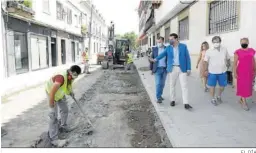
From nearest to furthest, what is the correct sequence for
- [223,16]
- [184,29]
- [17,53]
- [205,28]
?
1. [223,16]
2. [205,28]
3. [17,53]
4. [184,29]

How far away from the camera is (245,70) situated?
5.67 metres

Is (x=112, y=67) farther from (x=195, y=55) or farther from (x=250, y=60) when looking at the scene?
(x=250, y=60)

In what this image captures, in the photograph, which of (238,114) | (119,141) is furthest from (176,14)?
(119,141)

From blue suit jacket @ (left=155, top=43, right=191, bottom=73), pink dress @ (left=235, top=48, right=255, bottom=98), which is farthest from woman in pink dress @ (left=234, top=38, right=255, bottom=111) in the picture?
blue suit jacket @ (left=155, top=43, right=191, bottom=73)

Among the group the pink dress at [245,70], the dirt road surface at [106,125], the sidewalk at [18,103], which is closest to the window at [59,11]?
the sidewalk at [18,103]

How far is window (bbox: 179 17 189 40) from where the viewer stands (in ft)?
43.8

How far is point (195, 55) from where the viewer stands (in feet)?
37.7

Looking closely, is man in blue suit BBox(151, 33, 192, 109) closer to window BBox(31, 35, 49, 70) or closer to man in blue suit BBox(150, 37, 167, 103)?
man in blue suit BBox(150, 37, 167, 103)

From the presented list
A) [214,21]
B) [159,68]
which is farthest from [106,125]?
[214,21]

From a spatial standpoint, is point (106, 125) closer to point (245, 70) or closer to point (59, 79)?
point (59, 79)

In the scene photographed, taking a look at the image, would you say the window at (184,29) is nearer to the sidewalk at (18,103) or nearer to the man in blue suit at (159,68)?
the man in blue suit at (159,68)

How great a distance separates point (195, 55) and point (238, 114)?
6377mm

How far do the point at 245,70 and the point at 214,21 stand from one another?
14.3ft

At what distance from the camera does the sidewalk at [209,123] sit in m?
3.94
